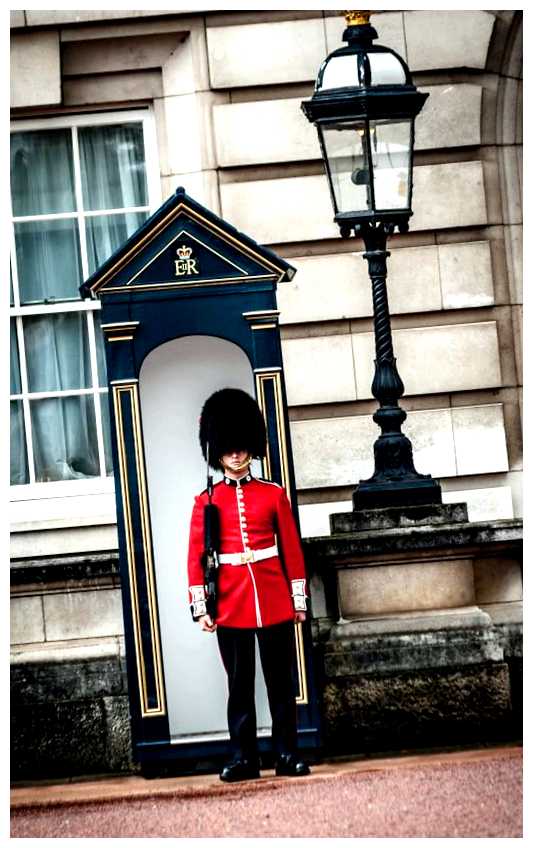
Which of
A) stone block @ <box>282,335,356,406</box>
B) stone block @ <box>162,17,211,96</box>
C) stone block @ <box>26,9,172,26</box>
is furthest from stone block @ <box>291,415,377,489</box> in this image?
stone block @ <box>26,9,172,26</box>

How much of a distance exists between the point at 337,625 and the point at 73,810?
1412 mm

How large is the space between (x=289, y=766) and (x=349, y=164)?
2.43 metres

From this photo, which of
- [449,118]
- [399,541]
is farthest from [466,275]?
[399,541]

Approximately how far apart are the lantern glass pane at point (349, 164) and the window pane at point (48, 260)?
174 centimetres

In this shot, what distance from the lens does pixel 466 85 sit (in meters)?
8.29

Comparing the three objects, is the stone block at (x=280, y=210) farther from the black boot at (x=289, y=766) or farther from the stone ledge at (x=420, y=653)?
the black boot at (x=289, y=766)

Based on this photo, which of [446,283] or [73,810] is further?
[446,283]

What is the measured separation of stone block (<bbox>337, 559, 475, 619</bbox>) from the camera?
744cm

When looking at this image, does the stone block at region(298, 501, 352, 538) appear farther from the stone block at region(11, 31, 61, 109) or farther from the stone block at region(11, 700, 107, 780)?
the stone block at region(11, 31, 61, 109)

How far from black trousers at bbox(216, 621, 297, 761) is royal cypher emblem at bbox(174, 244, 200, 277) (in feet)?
4.59

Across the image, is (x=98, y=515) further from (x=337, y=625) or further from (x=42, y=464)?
(x=337, y=625)

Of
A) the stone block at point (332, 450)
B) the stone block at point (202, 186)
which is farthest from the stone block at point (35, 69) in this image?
the stone block at point (332, 450)
